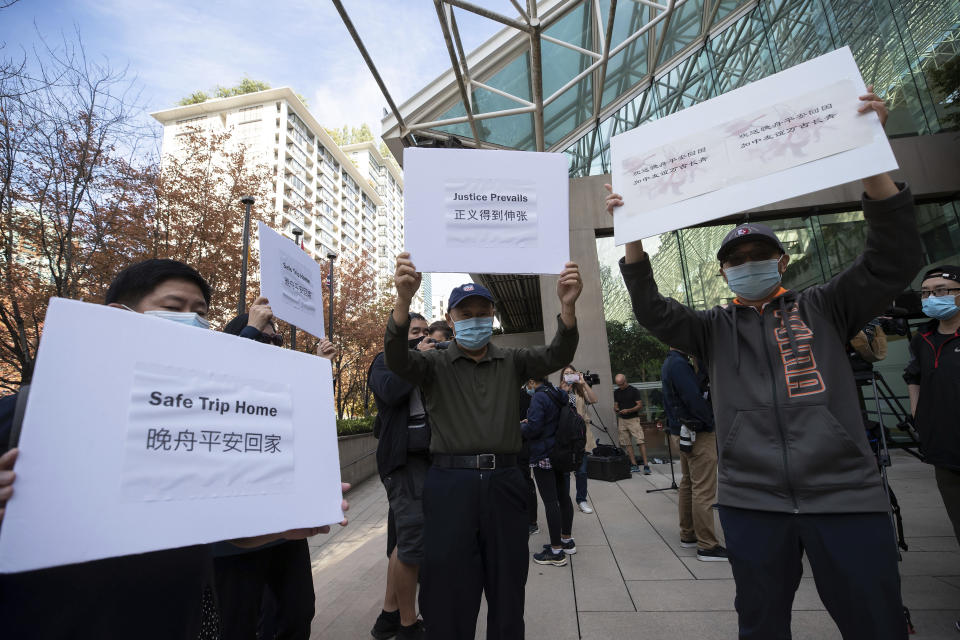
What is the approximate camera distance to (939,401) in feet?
9.20

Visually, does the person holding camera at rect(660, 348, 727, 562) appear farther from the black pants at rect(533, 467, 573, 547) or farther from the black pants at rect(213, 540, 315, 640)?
the black pants at rect(213, 540, 315, 640)

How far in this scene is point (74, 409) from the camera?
0.94 m

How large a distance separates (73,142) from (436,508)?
9.27 m

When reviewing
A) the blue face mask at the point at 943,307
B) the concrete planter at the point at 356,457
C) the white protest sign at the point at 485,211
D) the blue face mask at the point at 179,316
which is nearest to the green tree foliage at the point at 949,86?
the blue face mask at the point at 943,307

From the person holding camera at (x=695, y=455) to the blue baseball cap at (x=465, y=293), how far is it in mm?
2866

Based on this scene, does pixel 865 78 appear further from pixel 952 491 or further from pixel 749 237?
pixel 749 237

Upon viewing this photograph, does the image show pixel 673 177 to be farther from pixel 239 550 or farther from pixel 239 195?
pixel 239 195

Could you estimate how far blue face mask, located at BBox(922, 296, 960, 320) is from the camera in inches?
115

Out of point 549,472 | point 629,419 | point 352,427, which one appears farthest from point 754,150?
point 352,427

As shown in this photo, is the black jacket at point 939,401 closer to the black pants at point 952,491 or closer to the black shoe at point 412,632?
the black pants at point 952,491

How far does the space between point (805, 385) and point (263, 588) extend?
2.51 metres

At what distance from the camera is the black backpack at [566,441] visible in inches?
185

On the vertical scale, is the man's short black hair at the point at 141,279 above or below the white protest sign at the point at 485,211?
below

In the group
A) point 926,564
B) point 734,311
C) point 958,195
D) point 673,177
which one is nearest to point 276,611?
point 734,311
